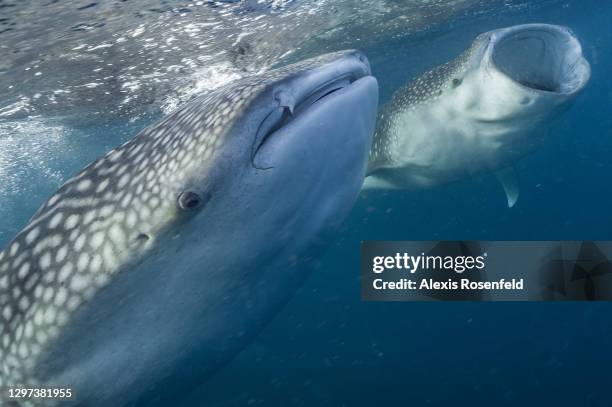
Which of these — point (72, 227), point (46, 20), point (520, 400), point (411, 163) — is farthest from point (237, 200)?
point (520, 400)

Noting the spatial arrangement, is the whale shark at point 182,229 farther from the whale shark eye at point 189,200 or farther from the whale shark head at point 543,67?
the whale shark head at point 543,67

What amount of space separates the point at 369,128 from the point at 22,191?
35.2m

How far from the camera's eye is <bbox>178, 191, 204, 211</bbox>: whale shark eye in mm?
2227

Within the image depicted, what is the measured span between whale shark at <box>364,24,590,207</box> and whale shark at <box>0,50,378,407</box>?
3.36m

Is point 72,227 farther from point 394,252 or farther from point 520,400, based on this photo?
point 520,400

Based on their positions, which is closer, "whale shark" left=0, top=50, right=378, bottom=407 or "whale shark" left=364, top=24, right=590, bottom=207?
"whale shark" left=0, top=50, right=378, bottom=407

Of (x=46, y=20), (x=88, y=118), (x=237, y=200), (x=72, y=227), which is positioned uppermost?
(x=46, y=20)

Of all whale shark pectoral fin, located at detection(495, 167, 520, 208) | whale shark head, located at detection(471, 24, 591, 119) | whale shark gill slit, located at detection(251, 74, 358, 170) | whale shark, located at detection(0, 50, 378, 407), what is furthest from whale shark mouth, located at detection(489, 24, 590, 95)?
whale shark gill slit, located at detection(251, 74, 358, 170)

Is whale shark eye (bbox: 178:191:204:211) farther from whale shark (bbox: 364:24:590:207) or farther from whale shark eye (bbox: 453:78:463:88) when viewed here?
whale shark eye (bbox: 453:78:463:88)

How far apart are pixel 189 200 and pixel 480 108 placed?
4.60m

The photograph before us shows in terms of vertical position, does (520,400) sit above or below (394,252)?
below

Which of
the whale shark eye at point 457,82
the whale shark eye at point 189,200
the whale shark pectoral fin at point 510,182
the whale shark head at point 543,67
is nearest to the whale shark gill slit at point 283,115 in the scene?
the whale shark eye at point 189,200

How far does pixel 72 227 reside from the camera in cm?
262

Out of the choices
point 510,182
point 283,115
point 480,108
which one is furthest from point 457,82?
point 283,115
